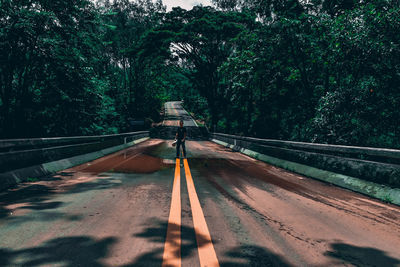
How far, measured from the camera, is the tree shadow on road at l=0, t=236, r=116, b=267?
2588 mm

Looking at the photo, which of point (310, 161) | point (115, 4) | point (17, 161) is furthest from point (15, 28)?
point (115, 4)

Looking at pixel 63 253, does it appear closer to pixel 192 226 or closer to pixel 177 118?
pixel 192 226

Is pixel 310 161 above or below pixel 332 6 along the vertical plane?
below

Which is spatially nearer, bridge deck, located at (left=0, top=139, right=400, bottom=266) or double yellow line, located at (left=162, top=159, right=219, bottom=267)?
double yellow line, located at (left=162, top=159, right=219, bottom=267)

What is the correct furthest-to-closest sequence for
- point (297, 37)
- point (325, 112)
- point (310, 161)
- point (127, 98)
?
point (127, 98) < point (297, 37) < point (325, 112) < point (310, 161)

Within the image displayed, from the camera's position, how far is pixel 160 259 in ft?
8.86

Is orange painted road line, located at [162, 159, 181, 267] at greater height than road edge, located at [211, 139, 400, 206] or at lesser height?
lesser

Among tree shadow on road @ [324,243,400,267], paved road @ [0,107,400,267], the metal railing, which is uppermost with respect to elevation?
the metal railing

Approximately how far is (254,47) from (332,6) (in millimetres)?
6733

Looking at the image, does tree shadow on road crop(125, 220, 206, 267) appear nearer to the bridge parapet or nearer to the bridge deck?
the bridge deck

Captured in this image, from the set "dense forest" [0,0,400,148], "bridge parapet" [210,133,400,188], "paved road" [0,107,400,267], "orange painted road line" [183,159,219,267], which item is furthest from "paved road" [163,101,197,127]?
"orange painted road line" [183,159,219,267]

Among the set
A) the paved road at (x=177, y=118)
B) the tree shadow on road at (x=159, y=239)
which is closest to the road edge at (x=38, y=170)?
the tree shadow on road at (x=159, y=239)

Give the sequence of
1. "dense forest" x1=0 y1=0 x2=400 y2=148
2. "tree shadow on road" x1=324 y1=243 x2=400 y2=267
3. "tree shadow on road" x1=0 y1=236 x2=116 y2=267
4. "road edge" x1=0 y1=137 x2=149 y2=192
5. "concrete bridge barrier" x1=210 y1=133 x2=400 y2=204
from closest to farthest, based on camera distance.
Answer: "tree shadow on road" x1=0 y1=236 x2=116 y2=267, "tree shadow on road" x1=324 y1=243 x2=400 y2=267, "concrete bridge barrier" x1=210 y1=133 x2=400 y2=204, "road edge" x1=0 y1=137 x2=149 y2=192, "dense forest" x1=0 y1=0 x2=400 y2=148

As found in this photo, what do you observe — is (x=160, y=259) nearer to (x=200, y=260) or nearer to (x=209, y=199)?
(x=200, y=260)
